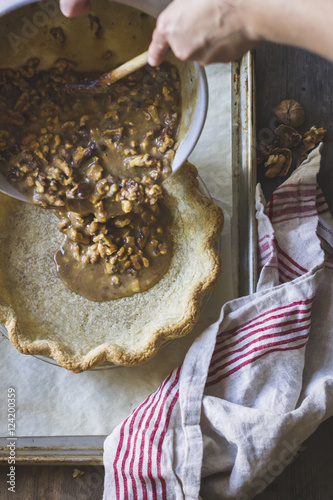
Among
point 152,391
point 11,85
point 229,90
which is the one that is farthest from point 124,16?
point 152,391

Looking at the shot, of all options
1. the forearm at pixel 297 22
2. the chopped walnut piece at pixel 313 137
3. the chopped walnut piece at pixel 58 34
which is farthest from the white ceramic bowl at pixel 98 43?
the chopped walnut piece at pixel 313 137

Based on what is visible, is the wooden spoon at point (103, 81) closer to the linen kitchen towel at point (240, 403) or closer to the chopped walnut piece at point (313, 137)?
the linen kitchen towel at point (240, 403)

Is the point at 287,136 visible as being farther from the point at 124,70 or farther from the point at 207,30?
the point at 207,30

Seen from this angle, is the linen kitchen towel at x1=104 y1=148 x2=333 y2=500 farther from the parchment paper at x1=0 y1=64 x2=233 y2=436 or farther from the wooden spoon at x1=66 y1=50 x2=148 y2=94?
the wooden spoon at x1=66 y1=50 x2=148 y2=94

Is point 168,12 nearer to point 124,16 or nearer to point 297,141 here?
point 124,16

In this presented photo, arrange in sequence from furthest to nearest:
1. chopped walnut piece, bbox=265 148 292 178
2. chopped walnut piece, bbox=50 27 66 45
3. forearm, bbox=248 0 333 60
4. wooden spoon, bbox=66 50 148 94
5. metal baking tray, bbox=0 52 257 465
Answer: chopped walnut piece, bbox=265 148 292 178 → metal baking tray, bbox=0 52 257 465 → chopped walnut piece, bbox=50 27 66 45 → wooden spoon, bbox=66 50 148 94 → forearm, bbox=248 0 333 60

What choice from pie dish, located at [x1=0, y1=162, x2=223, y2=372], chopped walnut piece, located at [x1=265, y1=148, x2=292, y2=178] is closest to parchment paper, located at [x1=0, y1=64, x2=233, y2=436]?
pie dish, located at [x1=0, y1=162, x2=223, y2=372]
